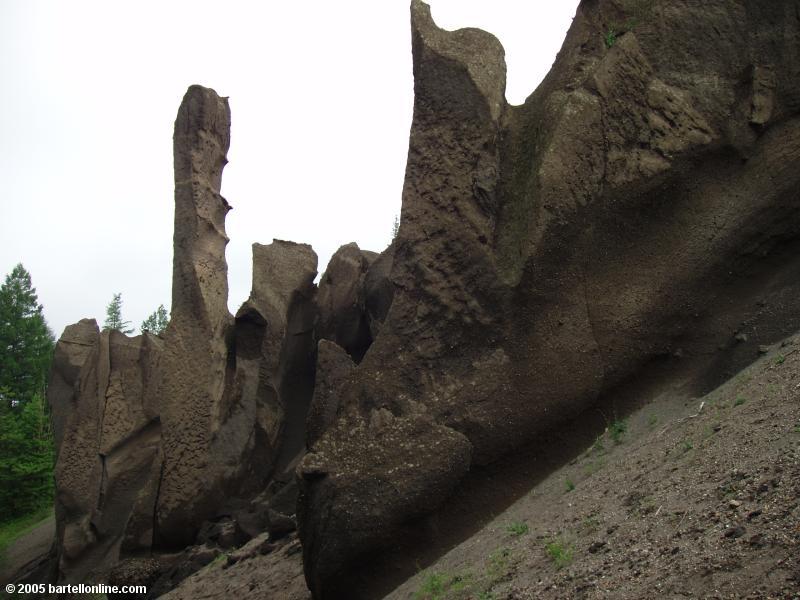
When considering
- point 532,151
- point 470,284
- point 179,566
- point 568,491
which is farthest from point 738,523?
point 179,566

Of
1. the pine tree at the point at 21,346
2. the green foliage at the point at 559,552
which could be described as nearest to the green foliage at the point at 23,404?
the pine tree at the point at 21,346

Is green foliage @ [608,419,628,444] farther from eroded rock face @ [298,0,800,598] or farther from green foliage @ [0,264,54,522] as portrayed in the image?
green foliage @ [0,264,54,522]

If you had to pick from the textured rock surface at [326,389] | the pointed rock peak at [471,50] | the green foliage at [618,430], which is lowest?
the green foliage at [618,430]

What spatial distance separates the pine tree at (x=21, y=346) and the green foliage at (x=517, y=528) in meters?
34.8

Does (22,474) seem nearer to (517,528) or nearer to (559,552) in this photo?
(517,528)

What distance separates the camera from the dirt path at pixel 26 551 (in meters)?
17.4

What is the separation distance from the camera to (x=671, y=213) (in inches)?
316

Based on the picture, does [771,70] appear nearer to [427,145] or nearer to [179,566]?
[427,145]

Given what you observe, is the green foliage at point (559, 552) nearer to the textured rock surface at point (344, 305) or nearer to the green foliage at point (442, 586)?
the green foliage at point (442, 586)

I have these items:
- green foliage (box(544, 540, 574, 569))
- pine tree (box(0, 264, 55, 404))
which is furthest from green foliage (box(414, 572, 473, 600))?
pine tree (box(0, 264, 55, 404))

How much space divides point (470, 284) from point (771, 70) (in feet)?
12.9

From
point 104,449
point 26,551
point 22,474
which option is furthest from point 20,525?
point 104,449

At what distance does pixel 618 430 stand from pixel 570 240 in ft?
6.04

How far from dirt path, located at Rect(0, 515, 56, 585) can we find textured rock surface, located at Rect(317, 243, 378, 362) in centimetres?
831
